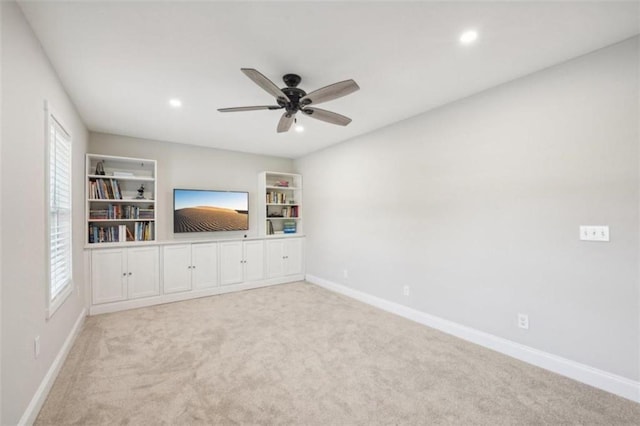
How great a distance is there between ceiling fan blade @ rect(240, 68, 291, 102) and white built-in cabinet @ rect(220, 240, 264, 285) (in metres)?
2.99

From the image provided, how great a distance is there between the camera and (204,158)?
4.83 metres

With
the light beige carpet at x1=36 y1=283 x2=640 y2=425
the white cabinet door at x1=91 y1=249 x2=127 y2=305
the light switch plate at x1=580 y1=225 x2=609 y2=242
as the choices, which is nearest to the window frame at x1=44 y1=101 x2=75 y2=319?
the light beige carpet at x1=36 y1=283 x2=640 y2=425

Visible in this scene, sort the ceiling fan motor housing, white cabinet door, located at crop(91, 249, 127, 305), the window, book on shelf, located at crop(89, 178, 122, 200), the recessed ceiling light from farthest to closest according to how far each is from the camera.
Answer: book on shelf, located at crop(89, 178, 122, 200), white cabinet door, located at crop(91, 249, 127, 305), the ceiling fan motor housing, the window, the recessed ceiling light

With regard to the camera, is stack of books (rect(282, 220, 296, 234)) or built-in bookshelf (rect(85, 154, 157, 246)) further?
stack of books (rect(282, 220, 296, 234))

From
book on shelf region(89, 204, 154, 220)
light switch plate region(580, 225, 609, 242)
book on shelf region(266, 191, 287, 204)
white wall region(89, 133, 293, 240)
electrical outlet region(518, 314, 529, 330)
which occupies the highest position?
white wall region(89, 133, 293, 240)

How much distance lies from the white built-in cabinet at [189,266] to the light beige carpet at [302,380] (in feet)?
2.93

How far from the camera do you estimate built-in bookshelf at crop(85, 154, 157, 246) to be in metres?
3.77

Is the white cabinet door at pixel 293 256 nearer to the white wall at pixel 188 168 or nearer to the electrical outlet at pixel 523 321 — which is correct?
the white wall at pixel 188 168

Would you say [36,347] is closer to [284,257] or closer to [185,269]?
[185,269]

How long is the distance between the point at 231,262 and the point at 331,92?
338cm

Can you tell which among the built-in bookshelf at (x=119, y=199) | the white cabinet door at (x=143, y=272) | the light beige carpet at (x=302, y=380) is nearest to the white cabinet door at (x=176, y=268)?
the white cabinet door at (x=143, y=272)

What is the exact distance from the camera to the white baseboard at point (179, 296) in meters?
3.66

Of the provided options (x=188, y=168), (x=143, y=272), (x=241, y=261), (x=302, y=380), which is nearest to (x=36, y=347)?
(x=302, y=380)

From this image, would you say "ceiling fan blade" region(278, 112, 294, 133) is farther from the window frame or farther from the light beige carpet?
Answer: the light beige carpet
